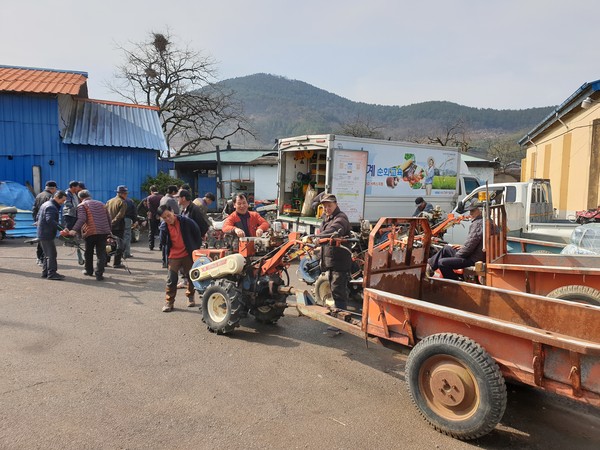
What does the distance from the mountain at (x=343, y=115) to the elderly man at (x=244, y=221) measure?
185 feet

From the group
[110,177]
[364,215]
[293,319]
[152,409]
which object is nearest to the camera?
[152,409]

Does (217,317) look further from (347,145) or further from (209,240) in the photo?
(347,145)

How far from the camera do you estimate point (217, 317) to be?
227 inches

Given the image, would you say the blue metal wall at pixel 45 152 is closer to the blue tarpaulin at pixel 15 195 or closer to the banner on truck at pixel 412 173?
the blue tarpaulin at pixel 15 195

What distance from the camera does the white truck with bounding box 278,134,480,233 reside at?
10672 mm

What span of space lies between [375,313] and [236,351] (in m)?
1.90

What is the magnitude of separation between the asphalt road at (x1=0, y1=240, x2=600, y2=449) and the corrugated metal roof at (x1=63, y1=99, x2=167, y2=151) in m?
10.7

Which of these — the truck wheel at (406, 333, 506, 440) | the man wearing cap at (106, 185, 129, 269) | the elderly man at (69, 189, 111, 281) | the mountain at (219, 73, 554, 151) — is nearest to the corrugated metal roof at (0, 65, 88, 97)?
the man wearing cap at (106, 185, 129, 269)

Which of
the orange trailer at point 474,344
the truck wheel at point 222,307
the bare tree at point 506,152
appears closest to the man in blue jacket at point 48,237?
the truck wheel at point 222,307

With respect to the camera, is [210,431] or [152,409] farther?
[152,409]

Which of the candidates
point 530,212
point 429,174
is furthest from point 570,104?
point 530,212

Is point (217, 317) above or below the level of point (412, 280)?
below

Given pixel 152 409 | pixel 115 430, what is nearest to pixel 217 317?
pixel 152 409

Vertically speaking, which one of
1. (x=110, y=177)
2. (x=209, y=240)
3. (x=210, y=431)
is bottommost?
(x=210, y=431)
